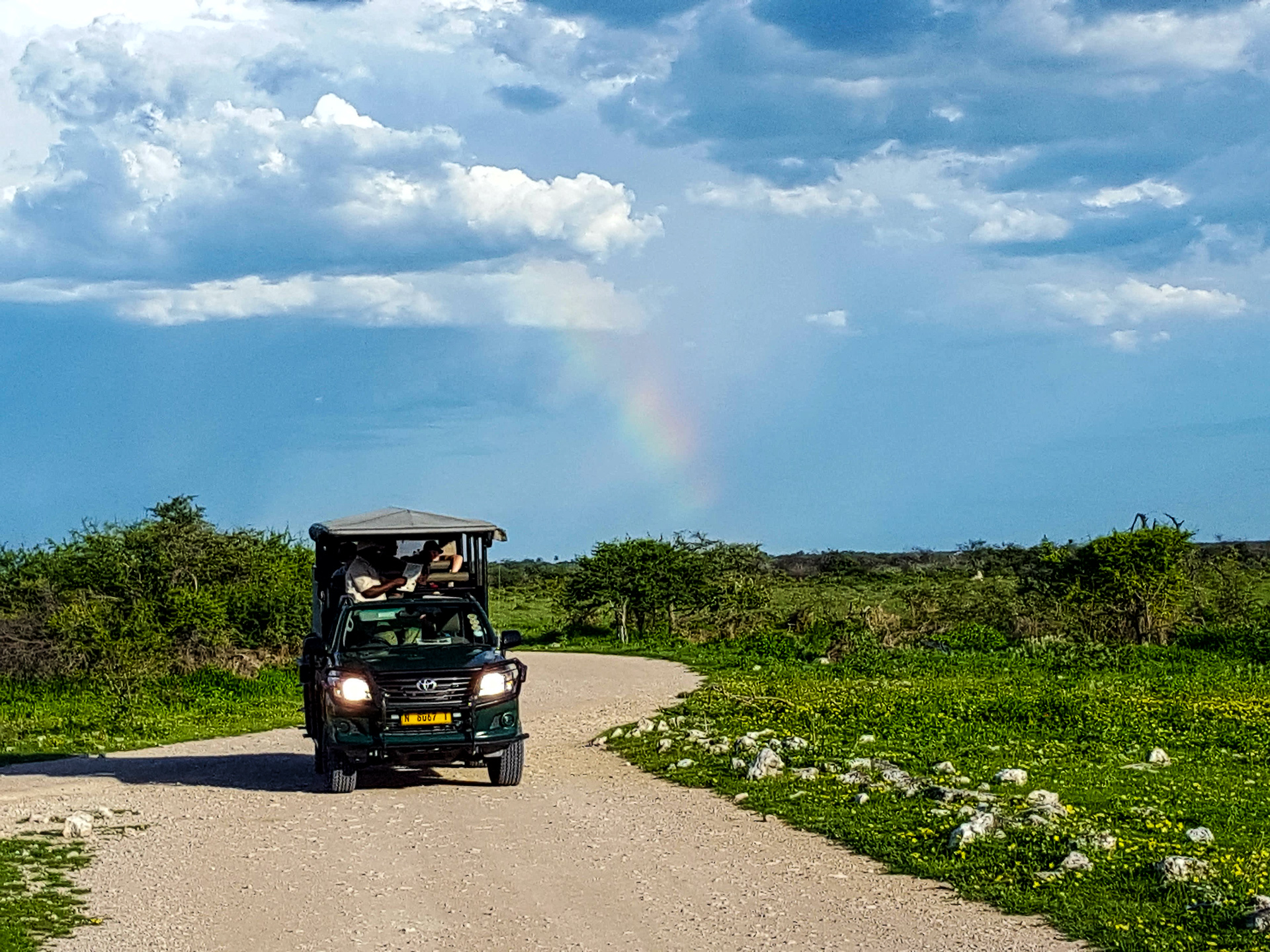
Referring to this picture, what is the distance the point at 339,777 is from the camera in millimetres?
14688

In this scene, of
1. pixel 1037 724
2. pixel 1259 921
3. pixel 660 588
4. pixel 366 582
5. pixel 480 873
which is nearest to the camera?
pixel 1259 921

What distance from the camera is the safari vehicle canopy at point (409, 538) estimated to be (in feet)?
54.3

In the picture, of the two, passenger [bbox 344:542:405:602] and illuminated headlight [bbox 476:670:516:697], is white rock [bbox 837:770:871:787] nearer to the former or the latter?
illuminated headlight [bbox 476:670:516:697]

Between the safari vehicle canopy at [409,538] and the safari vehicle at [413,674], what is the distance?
0.07 ft

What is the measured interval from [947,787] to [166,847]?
667 cm

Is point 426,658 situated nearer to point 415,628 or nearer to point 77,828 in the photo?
point 415,628

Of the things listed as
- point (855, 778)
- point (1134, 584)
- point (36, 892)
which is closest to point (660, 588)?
point (1134, 584)

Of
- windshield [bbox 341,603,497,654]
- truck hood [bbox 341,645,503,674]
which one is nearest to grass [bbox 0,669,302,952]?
truck hood [bbox 341,645,503,674]

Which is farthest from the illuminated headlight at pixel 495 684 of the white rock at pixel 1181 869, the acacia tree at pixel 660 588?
the acacia tree at pixel 660 588

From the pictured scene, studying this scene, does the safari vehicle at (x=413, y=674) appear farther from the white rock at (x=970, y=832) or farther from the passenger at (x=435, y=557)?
the white rock at (x=970, y=832)

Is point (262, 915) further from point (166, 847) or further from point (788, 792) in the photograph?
point (788, 792)

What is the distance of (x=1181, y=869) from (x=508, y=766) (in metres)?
7.77

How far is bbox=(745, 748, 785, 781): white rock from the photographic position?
14312mm

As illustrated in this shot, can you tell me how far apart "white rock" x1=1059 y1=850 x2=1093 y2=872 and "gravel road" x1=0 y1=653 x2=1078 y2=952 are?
2.97 ft
